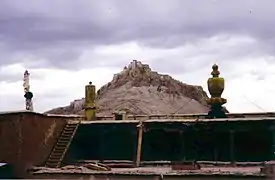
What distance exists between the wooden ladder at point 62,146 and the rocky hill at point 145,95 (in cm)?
1726

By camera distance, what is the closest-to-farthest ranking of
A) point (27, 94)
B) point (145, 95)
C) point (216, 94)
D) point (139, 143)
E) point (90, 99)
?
point (139, 143)
point (216, 94)
point (90, 99)
point (27, 94)
point (145, 95)

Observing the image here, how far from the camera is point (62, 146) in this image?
24.4m

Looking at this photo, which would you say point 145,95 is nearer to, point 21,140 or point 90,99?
point 90,99

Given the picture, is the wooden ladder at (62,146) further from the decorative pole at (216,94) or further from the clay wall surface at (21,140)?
the decorative pole at (216,94)

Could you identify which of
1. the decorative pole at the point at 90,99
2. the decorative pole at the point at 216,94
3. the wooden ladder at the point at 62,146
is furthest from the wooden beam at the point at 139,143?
the decorative pole at the point at 90,99

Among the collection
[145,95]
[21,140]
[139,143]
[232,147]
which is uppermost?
[145,95]

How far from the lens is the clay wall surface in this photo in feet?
74.3

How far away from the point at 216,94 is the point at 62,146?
7.58 m

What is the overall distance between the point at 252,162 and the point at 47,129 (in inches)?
353

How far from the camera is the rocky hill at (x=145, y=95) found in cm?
4497

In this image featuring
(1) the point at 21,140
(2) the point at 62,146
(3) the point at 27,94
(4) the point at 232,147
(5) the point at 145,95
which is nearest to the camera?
(1) the point at 21,140

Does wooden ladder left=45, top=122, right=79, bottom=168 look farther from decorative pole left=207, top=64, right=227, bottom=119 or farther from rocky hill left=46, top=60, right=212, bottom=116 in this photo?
rocky hill left=46, top=60, right=212, bottom=116

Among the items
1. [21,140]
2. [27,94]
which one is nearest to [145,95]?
[27,94]

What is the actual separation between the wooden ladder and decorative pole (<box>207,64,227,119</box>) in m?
6.37
